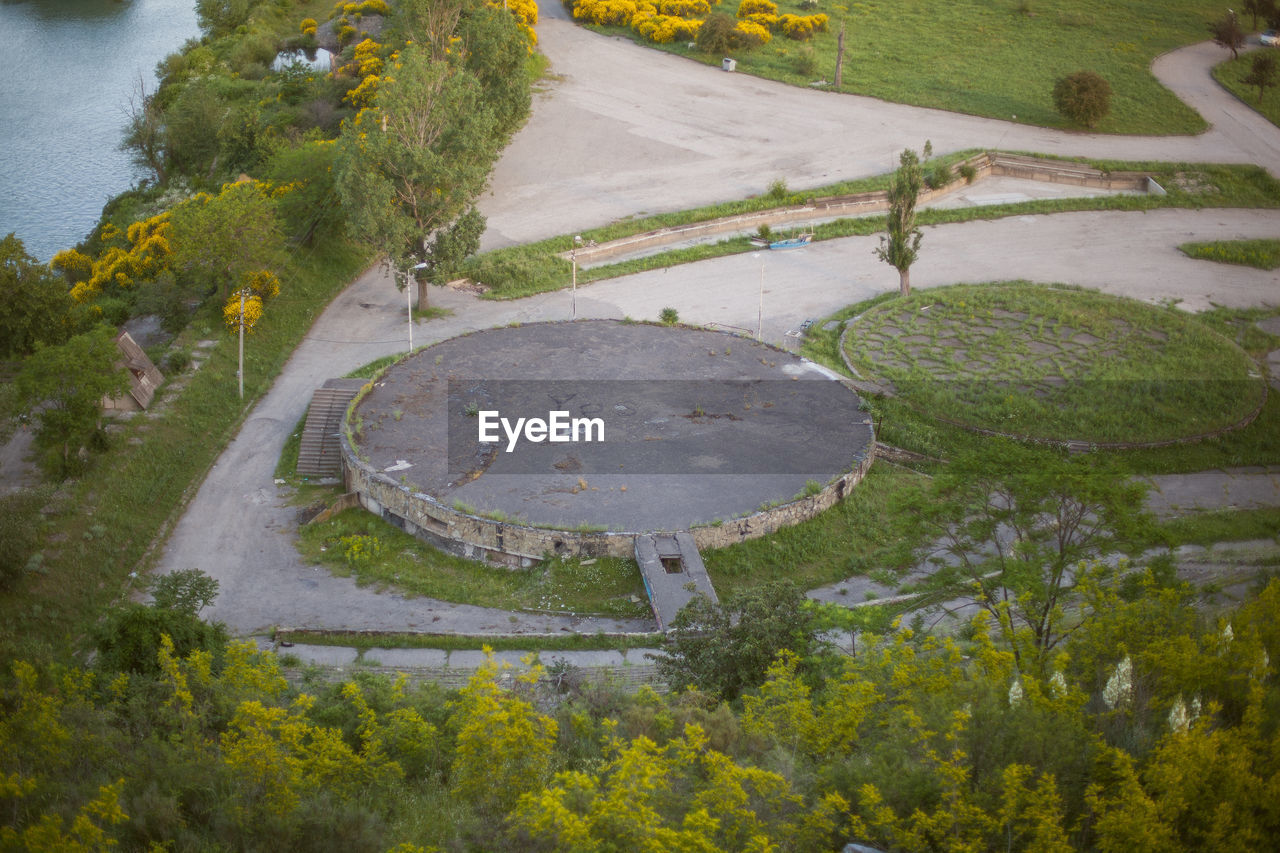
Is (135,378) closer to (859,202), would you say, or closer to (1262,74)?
(859,202)

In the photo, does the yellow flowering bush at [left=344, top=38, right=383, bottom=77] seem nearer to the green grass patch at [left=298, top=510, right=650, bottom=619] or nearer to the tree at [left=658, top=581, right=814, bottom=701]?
the green grass patch at [left=298, top=510, right=650, bottom=619]

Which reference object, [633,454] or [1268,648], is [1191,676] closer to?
[1268,648]

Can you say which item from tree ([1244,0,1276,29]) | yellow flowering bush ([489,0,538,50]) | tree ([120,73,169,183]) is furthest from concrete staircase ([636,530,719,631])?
tree ([1244,0,1276,29])

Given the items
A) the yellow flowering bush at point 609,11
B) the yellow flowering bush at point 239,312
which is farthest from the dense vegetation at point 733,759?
the yellow flowering bush at point 609,11

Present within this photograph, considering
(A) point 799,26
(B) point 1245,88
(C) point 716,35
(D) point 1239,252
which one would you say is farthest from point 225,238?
(B) point 1245,88

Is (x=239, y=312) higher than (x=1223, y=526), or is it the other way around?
(x=239, y=312)

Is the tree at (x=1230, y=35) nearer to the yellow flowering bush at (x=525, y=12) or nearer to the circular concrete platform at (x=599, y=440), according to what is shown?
the yellow flowering bush at (x=525, y=12)
